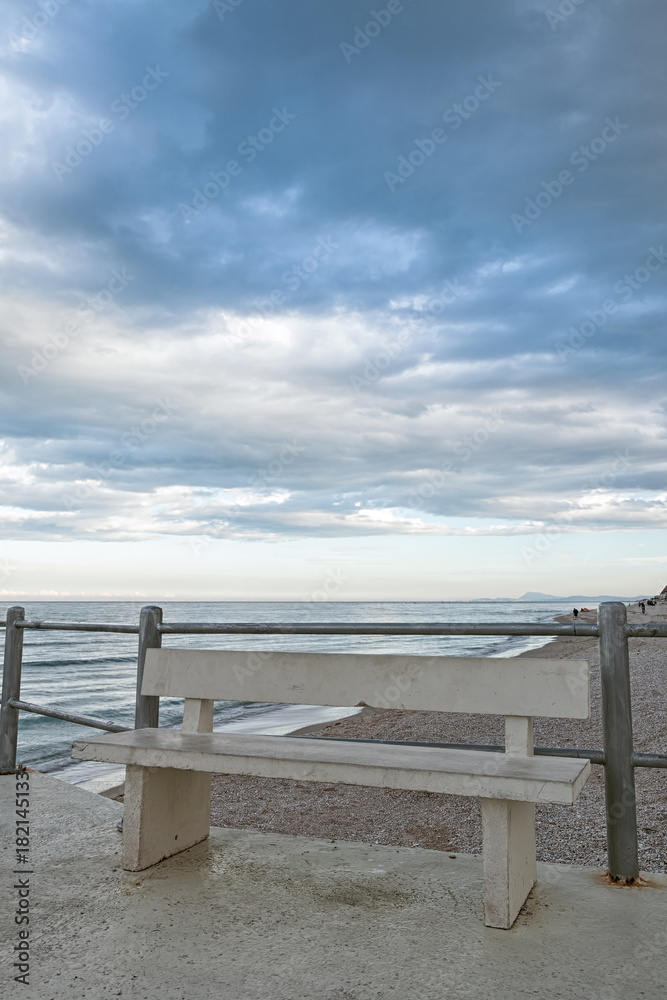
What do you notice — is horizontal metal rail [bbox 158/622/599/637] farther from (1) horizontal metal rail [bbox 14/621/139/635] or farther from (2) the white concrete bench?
(1) horizontal metal rail [bbox 14/621/139/635]

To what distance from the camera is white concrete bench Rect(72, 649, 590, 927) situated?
2.31m

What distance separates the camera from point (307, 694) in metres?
2.91

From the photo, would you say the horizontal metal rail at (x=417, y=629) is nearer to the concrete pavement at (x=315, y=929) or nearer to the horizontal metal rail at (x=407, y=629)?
the horizontal metal rail at (x=407, y=629)

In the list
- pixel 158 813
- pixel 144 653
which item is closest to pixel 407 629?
pixel 158 813

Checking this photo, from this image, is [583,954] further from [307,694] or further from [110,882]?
[110,882]

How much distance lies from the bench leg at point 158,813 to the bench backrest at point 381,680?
342mm

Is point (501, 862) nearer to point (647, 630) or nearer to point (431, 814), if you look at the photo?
point (647, 630)

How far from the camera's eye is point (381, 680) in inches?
110

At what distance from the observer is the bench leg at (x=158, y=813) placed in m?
2.82

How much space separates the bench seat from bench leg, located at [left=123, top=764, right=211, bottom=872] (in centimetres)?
15

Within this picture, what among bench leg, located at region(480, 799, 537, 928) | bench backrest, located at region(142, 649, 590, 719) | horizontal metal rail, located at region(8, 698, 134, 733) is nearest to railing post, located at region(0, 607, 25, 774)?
horizontal metal rail, located at region(8, 698, 134, 733)

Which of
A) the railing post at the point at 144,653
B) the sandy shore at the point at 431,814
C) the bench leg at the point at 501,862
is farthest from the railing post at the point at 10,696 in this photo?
the bench leg at the point at 501,862

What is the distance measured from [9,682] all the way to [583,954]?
3624mm

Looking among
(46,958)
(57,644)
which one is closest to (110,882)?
(46,958)
